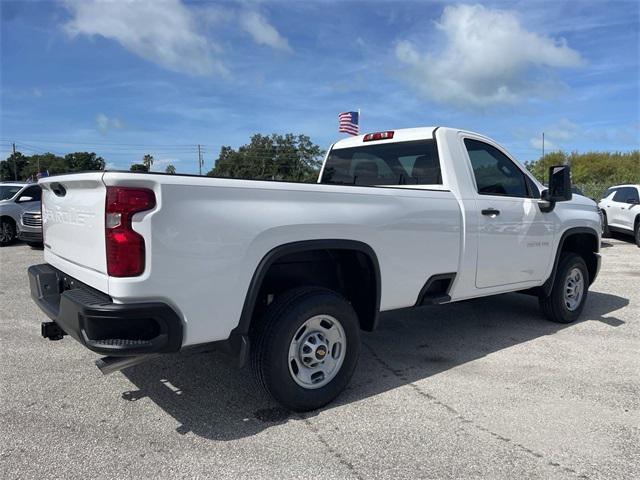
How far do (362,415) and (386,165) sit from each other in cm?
253

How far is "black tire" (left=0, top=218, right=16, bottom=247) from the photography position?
1341 cm

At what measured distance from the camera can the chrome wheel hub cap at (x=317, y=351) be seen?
137 inches

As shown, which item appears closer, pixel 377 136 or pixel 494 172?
pixel 494 172

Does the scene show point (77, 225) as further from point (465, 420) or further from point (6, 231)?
point (6, 231)

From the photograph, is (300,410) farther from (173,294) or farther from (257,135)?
(257,135)

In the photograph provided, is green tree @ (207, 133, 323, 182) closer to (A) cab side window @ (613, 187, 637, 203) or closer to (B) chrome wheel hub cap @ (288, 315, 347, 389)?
(A) cab side window @ (613, 187, 637, 203)

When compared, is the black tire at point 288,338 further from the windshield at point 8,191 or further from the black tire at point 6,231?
the windshield at point 8,191

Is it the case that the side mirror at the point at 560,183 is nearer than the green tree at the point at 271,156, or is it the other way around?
the side mirror at the point at 560,183

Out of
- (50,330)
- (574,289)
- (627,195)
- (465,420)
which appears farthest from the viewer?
(627,195)

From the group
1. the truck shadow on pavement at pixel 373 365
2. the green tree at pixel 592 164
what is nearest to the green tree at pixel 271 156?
the green tree at pixel 592 164

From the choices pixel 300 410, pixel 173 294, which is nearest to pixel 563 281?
pixel 300 410

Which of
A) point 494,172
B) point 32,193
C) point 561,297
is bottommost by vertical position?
point 561,297

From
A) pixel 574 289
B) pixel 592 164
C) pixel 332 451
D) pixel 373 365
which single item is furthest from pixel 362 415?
pixel 592 164

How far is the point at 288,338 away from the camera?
3301mm
